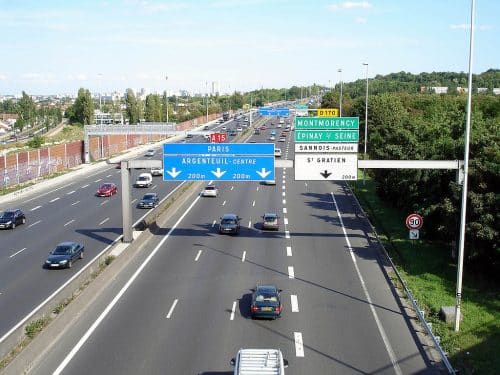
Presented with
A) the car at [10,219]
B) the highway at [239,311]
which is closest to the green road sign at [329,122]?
the highway at [239,311]

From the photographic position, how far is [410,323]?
2266 cm

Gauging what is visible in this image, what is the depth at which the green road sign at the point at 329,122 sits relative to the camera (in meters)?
43.6

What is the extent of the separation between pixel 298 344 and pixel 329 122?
27522 mm

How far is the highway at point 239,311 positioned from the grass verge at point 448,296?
4.28 ft

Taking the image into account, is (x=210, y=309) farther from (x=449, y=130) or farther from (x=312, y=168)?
(x=449, y=130)

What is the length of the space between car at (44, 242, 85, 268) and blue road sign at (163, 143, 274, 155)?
724 cm

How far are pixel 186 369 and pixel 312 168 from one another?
1494 centimetres

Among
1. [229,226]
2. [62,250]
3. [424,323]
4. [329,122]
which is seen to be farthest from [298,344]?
[329,122]

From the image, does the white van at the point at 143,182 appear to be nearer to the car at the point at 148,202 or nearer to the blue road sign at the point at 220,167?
the car at the point at 148,202

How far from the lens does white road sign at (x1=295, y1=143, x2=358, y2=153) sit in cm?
3011

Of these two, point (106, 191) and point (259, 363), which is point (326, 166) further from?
point (106, 191)

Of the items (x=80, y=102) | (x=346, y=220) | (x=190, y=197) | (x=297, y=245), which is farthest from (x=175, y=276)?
(x=80, y=102)

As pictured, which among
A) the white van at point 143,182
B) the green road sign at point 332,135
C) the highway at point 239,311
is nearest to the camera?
the highway at point 239,311

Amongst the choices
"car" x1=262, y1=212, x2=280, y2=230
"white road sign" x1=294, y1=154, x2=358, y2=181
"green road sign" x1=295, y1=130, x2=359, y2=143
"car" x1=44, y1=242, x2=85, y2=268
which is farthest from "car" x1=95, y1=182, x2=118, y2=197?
"white road sign" x1=294, y1=154, x2=358, y2=181
